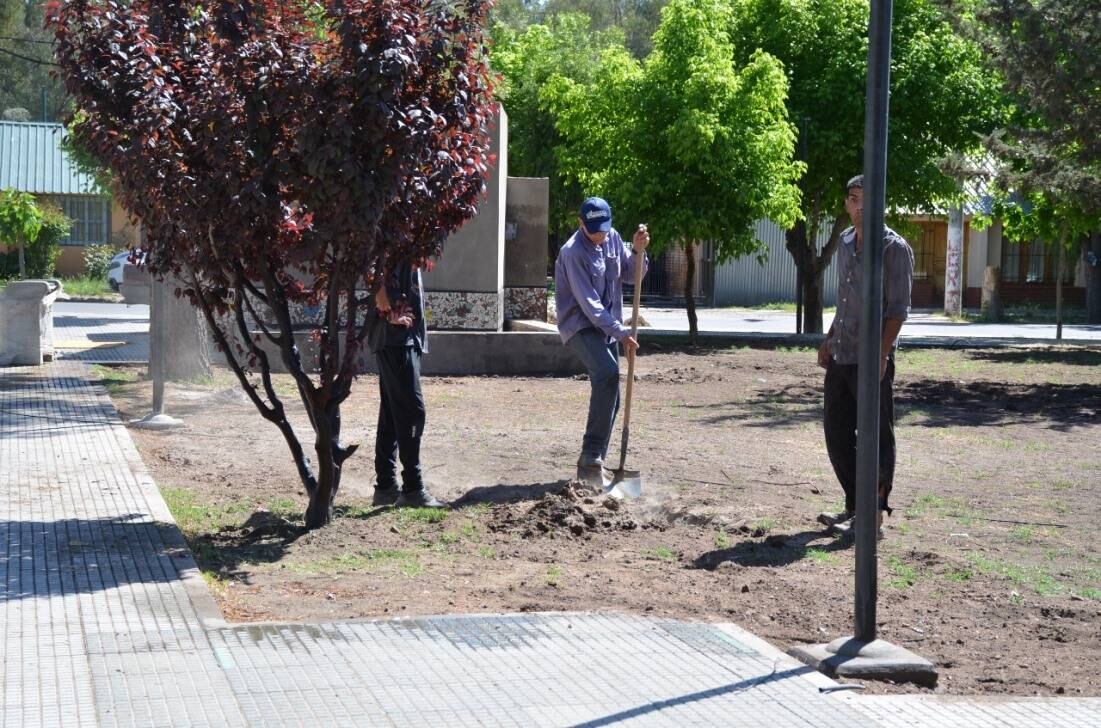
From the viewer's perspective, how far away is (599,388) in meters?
8.86

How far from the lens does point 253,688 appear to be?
480 cm

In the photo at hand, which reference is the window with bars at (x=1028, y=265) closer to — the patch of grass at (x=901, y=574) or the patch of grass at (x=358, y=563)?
the patch of grass at (x=901, y=574)

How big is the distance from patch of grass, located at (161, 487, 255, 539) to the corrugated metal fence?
34134 millimetres

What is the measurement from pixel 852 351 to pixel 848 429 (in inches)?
18.9

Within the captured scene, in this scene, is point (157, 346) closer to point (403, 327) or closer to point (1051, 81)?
point (403, 327)

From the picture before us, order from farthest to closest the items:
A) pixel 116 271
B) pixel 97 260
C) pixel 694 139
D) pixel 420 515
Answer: pixel 97 260 → pixel 116 271 → pixel 694 139 → pixel 420 515

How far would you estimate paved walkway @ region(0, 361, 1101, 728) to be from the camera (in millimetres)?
4613

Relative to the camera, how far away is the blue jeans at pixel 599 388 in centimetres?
882

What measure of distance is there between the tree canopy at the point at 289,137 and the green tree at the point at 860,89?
16873mm

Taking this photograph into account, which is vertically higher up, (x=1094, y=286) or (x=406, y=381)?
(x=1094, y=286)

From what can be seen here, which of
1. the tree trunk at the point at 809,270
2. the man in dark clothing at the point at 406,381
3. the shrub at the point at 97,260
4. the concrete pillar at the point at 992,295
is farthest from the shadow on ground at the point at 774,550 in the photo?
the shrub at the point at 97,260

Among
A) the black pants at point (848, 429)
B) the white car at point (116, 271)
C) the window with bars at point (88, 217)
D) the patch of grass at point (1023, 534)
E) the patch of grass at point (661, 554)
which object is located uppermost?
the window with bars at point (88, 217)

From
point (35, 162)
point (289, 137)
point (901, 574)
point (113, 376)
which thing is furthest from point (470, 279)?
point (35, 162)

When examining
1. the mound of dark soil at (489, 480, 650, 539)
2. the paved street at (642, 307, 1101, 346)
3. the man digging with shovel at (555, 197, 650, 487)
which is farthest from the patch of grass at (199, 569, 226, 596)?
the paved street at (642, 307, 1101, 346)
